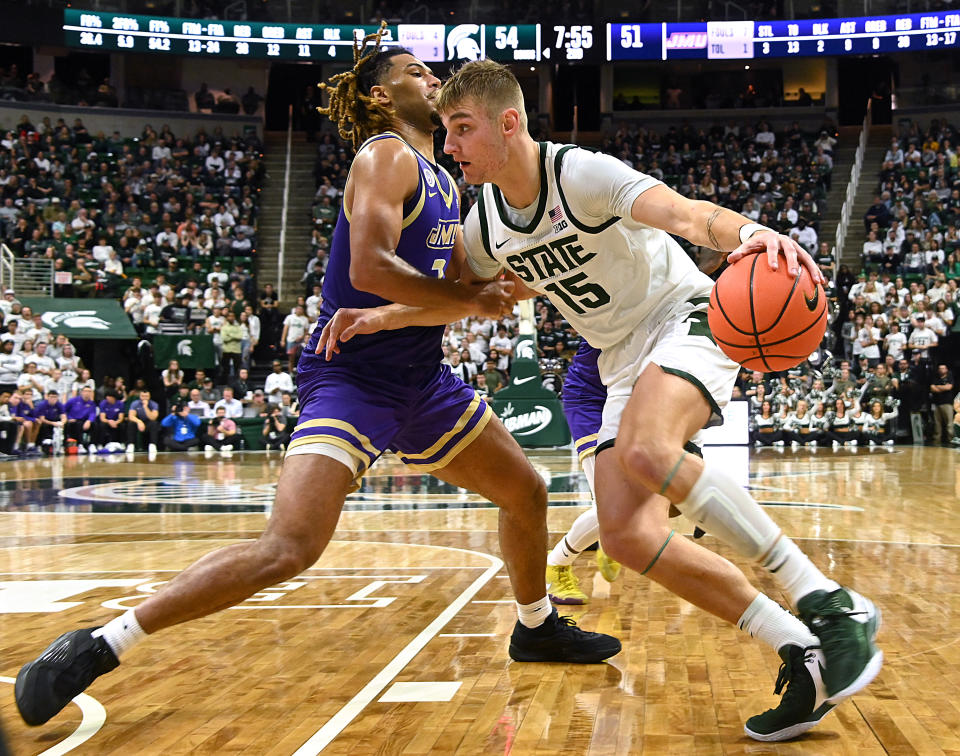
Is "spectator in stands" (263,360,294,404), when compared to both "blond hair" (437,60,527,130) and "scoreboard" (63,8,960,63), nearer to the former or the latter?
"scoreboard" (63,8,960,63)

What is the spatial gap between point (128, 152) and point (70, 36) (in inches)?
118

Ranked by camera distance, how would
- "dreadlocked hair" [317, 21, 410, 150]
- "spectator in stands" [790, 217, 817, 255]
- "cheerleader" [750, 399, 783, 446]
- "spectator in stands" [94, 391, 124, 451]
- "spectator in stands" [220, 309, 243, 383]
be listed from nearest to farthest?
"dreadlocked hair" [317, 21, 410, 150] → "spectator in stands" [94, 391, 124, 451] → "cheerleader" [750, 399, 783, 446] → "spectator in stands" [220, 309, 243, 383] → "spectator in stands" [790, 217, 817, 255]

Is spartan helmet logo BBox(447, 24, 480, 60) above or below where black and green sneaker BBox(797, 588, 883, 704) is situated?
above

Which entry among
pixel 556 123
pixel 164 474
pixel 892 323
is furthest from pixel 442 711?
pixel 556 123

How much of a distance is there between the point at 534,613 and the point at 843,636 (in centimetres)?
133

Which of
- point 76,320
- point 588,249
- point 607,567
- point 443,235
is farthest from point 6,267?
point 588,249

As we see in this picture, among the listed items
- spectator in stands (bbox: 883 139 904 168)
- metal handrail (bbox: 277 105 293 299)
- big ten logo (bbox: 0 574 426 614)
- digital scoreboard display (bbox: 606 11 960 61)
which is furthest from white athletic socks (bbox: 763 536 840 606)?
spectator in stands (bbox: 883 139 904 168)

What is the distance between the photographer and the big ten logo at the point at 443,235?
12.6 feet

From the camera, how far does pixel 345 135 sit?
437cm

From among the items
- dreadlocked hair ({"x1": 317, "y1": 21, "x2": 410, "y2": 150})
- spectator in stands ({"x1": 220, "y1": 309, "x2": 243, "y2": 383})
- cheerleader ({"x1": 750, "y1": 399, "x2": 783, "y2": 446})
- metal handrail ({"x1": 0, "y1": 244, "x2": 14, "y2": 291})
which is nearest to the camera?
dreadlocked hair ({"x1": 317, "y1": 21, "x2": 410, "y2": 150})

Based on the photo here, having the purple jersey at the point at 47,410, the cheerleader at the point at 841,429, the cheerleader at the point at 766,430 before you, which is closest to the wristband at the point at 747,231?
the cheerleader at the point at 766,430

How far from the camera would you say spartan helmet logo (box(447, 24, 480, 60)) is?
984 inches

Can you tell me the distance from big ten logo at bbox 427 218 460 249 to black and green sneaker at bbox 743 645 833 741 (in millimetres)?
1933

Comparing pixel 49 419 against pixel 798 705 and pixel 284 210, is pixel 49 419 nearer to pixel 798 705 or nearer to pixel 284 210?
pixel 284 210
